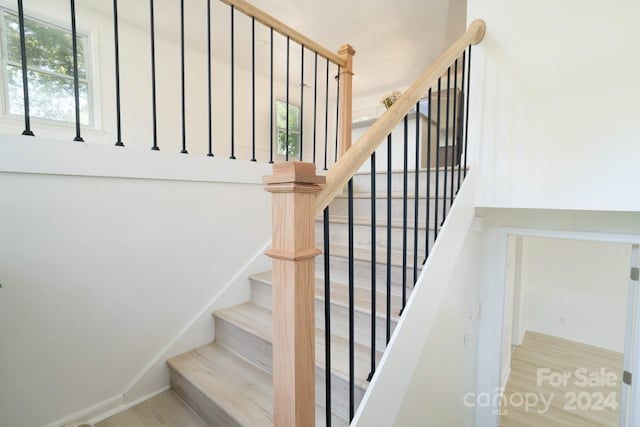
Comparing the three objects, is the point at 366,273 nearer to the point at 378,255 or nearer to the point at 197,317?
the point at 378,255

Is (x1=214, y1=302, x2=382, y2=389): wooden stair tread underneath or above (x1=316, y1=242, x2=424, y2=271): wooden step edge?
underneath

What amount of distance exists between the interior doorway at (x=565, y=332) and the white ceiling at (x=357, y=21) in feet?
7.94

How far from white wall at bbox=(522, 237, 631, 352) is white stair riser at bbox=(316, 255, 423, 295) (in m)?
3.91

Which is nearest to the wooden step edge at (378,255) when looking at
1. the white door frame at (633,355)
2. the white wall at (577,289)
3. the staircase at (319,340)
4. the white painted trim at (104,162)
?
the staircase at (319,340)

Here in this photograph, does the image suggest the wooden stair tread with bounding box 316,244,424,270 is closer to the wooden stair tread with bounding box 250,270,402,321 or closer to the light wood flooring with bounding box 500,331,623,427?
the wooden stair tread with bounding box 250,270,402,321

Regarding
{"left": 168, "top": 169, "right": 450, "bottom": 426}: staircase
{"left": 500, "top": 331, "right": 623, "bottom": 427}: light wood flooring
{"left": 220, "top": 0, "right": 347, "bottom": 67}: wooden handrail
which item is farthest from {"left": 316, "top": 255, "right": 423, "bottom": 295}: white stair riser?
{"left": 500, "top": 331, "right": 623, "bottom": 427}: light wood flooring

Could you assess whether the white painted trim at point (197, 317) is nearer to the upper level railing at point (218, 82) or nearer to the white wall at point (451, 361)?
the upper level railing at point (218, 82)

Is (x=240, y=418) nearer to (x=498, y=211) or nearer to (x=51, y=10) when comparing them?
(x=498, y=211)

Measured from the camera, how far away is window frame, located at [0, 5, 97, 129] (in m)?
2.62

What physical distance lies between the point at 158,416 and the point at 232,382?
363 millimetres

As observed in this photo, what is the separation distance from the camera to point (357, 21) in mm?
3186

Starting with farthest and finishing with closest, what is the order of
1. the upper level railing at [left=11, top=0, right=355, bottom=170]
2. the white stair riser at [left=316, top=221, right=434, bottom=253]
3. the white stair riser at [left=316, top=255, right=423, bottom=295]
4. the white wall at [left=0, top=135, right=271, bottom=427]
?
1. the upper level railing at [left=11, top=0, right=355, bottom=170]
2. the white stair riser at [left=316, top=221, right=434, bottom=253]
3. the white stair riser at [left=316, top=255, right=423, bottom=295]
4. the white wall at [left=0, top=135, right=271, bottom=427]

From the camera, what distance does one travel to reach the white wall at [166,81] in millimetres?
2963

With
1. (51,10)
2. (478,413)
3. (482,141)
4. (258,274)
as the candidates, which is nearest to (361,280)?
(258,274)
